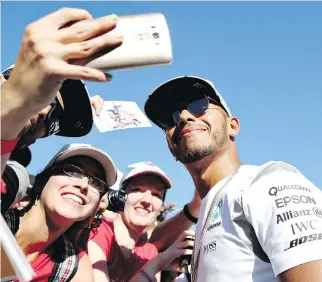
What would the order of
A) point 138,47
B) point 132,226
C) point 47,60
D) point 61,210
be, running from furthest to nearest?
1. point 132,226
2. point 61,210
3. point 138,47
4. point 47,60

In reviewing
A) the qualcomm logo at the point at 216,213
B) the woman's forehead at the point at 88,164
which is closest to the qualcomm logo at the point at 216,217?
the qualcomm logo at the point at 216,213

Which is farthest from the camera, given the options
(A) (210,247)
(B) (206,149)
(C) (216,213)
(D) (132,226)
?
(D) (132,226)

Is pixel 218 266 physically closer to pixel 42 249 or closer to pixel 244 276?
pixel 244 276

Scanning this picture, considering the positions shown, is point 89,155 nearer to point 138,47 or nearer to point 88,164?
point 88,164

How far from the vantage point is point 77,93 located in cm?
289

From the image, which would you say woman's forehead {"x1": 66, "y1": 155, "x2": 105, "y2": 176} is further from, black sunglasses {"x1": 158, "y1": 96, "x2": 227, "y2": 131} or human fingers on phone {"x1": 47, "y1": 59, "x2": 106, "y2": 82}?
human fingers on phone {"x1": 47, "y1": 59, "x2": 106, "y2": 82}

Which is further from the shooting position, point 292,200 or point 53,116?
point 53,116

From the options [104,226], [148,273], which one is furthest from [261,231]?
[104,226]

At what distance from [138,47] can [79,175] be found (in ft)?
7.17

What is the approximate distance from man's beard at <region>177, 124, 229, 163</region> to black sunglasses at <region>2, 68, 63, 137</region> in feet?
3.52

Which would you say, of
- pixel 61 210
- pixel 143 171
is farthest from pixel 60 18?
pixel 143 171

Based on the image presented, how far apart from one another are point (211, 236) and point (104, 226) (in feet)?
6.62

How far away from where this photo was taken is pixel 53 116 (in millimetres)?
2639

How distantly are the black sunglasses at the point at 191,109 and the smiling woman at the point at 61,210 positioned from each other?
2.06 ft
